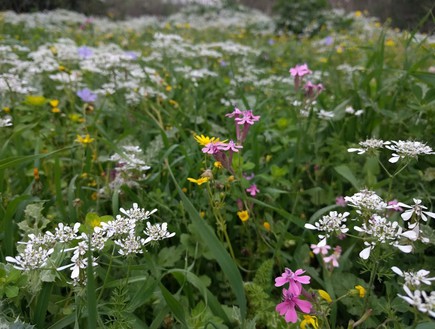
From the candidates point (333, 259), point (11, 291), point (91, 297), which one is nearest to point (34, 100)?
point (11, 291)

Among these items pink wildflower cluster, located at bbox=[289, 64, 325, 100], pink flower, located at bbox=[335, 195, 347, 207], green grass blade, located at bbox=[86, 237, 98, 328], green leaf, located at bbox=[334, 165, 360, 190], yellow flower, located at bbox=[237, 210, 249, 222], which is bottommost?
pink flower, located at bbox=[335, 195, 347, 207]

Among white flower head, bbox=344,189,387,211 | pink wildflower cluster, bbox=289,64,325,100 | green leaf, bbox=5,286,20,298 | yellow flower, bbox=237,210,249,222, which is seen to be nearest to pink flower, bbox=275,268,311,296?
white flower head, bbox=344,189,387,211

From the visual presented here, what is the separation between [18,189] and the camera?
5.39 feet

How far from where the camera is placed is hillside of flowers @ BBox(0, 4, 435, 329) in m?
0.92

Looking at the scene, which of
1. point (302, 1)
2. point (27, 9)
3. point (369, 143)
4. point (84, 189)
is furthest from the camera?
point (27, 9)

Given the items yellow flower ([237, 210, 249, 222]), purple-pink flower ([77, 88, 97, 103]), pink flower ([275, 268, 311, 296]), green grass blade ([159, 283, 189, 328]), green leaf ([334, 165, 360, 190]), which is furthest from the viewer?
purple-pink flower ([77, 88, 97, 103])

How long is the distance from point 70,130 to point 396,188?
4.92 feet

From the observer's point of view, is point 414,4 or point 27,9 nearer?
point 414,4

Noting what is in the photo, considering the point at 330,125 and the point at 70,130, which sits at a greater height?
the point at 330,125

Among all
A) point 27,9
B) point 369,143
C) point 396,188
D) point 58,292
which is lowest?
point 27,9

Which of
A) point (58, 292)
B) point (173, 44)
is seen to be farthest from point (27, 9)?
point (58, 292)

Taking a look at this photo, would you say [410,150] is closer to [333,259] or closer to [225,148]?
[333,259]

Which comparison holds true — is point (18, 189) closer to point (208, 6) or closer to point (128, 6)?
point (208, 6)

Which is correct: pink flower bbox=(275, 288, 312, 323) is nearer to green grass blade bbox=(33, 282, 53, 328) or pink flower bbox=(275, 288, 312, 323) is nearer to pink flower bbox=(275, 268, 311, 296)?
pink flower bbox=(275, 268, 311, 296)
